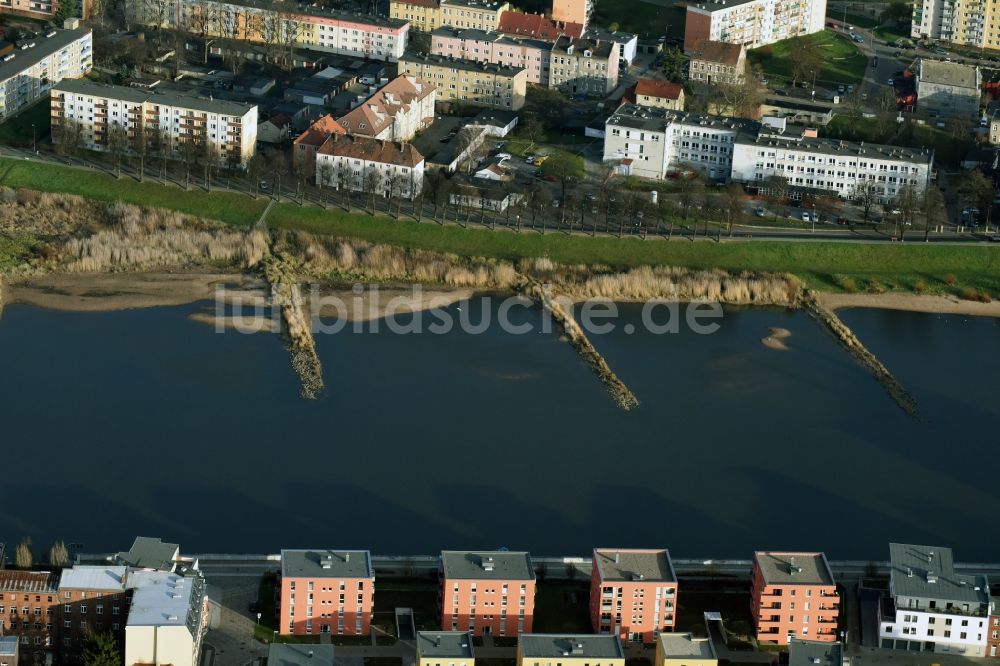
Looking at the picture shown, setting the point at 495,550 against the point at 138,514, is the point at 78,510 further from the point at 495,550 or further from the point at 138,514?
the point at 495,550

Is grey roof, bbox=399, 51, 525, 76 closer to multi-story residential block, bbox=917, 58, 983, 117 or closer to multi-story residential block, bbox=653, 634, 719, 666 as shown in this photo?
multi-story residential block, bbox=917, 58, 983, 117

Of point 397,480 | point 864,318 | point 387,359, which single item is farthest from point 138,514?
point 864,318

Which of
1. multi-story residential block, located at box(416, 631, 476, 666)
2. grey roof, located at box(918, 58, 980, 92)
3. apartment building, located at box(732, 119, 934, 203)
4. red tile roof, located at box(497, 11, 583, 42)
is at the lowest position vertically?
multi-story residential block, located at box(416, 631, 476, 666)

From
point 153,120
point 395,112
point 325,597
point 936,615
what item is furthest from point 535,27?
point 936,615

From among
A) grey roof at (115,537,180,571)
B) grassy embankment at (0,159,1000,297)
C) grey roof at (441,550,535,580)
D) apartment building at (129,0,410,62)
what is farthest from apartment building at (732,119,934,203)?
grey roof at (115,537,180,571)

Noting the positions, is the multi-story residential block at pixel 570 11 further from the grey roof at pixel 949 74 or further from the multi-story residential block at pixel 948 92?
the multi-story residential block at pixel 948 92

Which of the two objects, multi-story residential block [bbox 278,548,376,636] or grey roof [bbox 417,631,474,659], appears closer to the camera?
grey roof [bbox 417,631,474,659]
